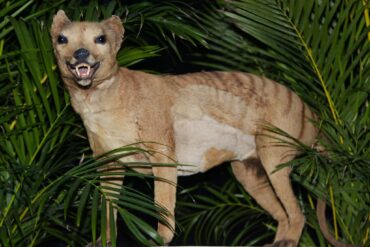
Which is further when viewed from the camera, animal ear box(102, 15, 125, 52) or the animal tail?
the animal tail

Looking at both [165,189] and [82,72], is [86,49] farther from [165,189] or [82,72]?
[165,189]

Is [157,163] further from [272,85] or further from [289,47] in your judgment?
[289,47]

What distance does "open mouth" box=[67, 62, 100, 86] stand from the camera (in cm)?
227

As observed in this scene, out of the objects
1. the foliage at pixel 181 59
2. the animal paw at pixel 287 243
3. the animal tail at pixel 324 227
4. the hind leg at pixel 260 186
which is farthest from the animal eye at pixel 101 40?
the animal tail at pixel 324 227

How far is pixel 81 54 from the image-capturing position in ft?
7.38

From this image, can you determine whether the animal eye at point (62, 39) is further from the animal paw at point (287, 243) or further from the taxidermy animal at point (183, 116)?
the animal paw at point (287, 243)

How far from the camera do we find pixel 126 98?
2457 millimetres

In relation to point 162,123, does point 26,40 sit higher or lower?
higher

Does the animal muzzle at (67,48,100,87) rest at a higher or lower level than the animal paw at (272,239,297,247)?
higher

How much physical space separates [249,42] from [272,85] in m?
0.48

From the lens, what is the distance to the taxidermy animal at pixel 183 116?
A: 2.35 meters

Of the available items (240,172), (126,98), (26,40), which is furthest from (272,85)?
(26,40)

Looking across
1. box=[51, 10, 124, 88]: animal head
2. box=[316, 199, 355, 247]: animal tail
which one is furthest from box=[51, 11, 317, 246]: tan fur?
box=[316, 199, 355, 247]: animal tail

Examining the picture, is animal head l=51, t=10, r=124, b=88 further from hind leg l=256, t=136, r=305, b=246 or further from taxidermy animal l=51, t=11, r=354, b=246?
hind leg l=256, t=136, r=305, b=246
